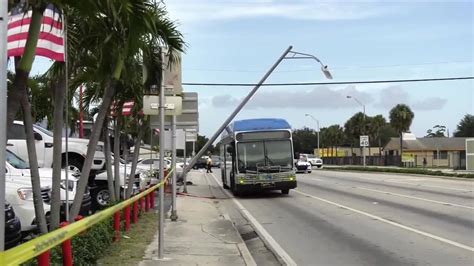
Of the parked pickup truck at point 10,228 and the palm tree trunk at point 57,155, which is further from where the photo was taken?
the palm tree trunk at point 57,155

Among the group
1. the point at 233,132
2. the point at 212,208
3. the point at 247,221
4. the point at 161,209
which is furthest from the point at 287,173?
the point at 161,209

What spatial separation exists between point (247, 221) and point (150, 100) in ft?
23.5

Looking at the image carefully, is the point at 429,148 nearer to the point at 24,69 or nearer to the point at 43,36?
the point at 43,36

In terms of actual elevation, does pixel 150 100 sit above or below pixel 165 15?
below

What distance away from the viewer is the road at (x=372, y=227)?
10.1 metres

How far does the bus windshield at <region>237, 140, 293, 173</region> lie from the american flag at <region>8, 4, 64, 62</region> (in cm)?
1655

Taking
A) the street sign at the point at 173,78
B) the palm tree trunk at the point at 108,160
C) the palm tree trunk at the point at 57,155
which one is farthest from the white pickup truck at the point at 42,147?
the palm tree trunk at the point at 57,155

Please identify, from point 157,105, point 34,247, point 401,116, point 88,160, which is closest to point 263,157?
point 157,105

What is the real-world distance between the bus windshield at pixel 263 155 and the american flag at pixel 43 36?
1655cm

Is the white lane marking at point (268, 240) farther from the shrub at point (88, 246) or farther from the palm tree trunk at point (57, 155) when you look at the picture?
the palm tree trunk at point (57, 155)

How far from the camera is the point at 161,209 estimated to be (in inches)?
387

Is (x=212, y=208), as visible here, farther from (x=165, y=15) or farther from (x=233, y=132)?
Result: (x=165, y=15)

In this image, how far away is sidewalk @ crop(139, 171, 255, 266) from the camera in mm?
9445

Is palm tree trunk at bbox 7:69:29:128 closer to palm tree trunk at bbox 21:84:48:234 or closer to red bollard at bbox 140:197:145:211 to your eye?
palm tree trunk at bbox 21:84:48:234
